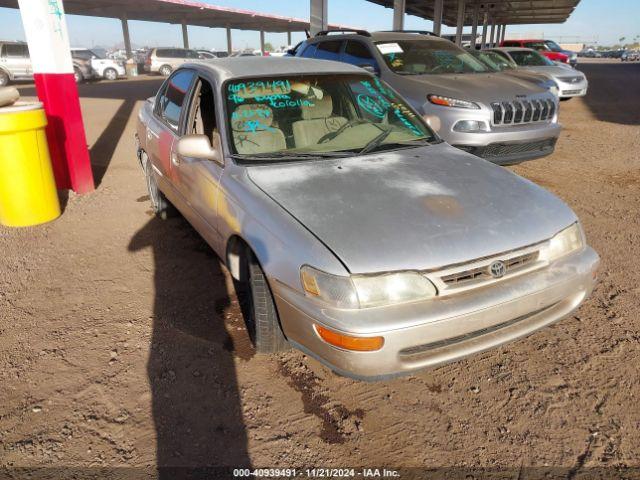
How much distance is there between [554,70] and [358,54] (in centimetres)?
885

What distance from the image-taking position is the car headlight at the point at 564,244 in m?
2.32

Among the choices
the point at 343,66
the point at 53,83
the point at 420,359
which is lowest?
the point at 420,359

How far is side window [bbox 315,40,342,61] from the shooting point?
7426mm

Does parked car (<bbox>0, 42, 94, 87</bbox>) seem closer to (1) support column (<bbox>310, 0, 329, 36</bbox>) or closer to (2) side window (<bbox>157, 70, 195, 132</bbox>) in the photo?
(1) support column (<bbox>310, 0, 329, 36</bbox>)

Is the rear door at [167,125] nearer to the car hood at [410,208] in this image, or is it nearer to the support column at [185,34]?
the car hood at [410,208]

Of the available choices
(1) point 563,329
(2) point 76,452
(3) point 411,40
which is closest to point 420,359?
(1) point 563,329

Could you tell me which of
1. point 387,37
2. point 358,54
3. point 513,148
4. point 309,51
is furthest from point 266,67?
point 309,51

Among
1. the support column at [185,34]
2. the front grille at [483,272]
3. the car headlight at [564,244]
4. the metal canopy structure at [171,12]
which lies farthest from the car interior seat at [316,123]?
the support column at [185,34]

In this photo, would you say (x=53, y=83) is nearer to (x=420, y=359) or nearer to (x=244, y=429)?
(x=244, y=429)

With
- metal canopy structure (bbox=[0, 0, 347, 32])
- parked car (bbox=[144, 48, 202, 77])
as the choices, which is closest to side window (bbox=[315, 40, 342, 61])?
parked car (bbox=[144, 48, 202, 77])

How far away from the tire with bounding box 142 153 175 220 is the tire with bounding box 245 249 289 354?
2380 millimetres

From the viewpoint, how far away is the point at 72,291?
351 centimetres

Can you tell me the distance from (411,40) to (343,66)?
3.93 meters

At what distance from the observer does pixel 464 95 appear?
559cm
